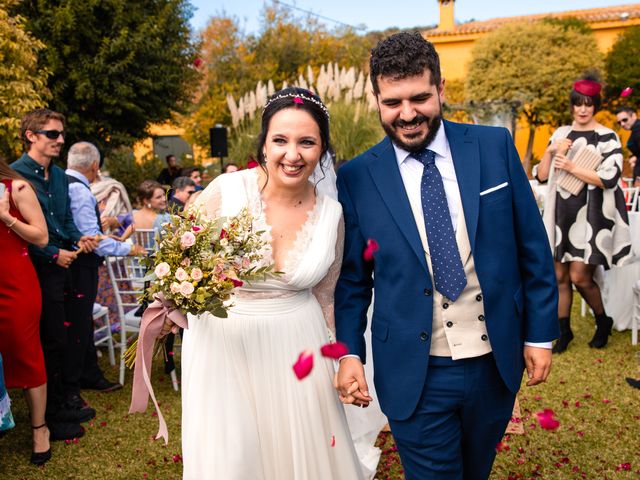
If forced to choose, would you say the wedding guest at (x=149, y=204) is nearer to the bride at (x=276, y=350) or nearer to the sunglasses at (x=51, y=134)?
the sunglasses at (x=51, y=134)

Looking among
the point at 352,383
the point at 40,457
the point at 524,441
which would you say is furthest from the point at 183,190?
the point at 352,383

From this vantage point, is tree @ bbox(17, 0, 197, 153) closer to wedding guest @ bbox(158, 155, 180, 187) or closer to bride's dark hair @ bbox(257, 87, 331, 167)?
wedding guest @ bbox(158, 155, 180, 187)

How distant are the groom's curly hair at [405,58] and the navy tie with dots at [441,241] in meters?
0.41

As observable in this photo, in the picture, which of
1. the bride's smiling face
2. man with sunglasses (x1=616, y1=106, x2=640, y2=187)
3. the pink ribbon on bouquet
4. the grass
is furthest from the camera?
man with sunglasses (x1=616, y1=106, x2=640, y2=187)

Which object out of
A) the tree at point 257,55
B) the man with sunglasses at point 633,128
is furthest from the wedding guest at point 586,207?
the tree at point 257,55

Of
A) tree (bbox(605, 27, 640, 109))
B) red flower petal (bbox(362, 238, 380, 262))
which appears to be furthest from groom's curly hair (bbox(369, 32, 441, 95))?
tree (bbox(605, 27, 640, 109))

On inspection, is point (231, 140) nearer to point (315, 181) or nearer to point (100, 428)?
point (100, 428)

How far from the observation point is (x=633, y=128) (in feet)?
32.6

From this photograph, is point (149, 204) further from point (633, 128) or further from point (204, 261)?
point (633, 128)

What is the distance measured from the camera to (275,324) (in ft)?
9.10

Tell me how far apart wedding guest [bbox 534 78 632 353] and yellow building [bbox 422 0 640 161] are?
93.9 feet

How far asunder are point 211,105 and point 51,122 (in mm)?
19541

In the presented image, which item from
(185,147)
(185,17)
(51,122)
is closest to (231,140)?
(185,17)

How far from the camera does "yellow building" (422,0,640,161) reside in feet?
113
